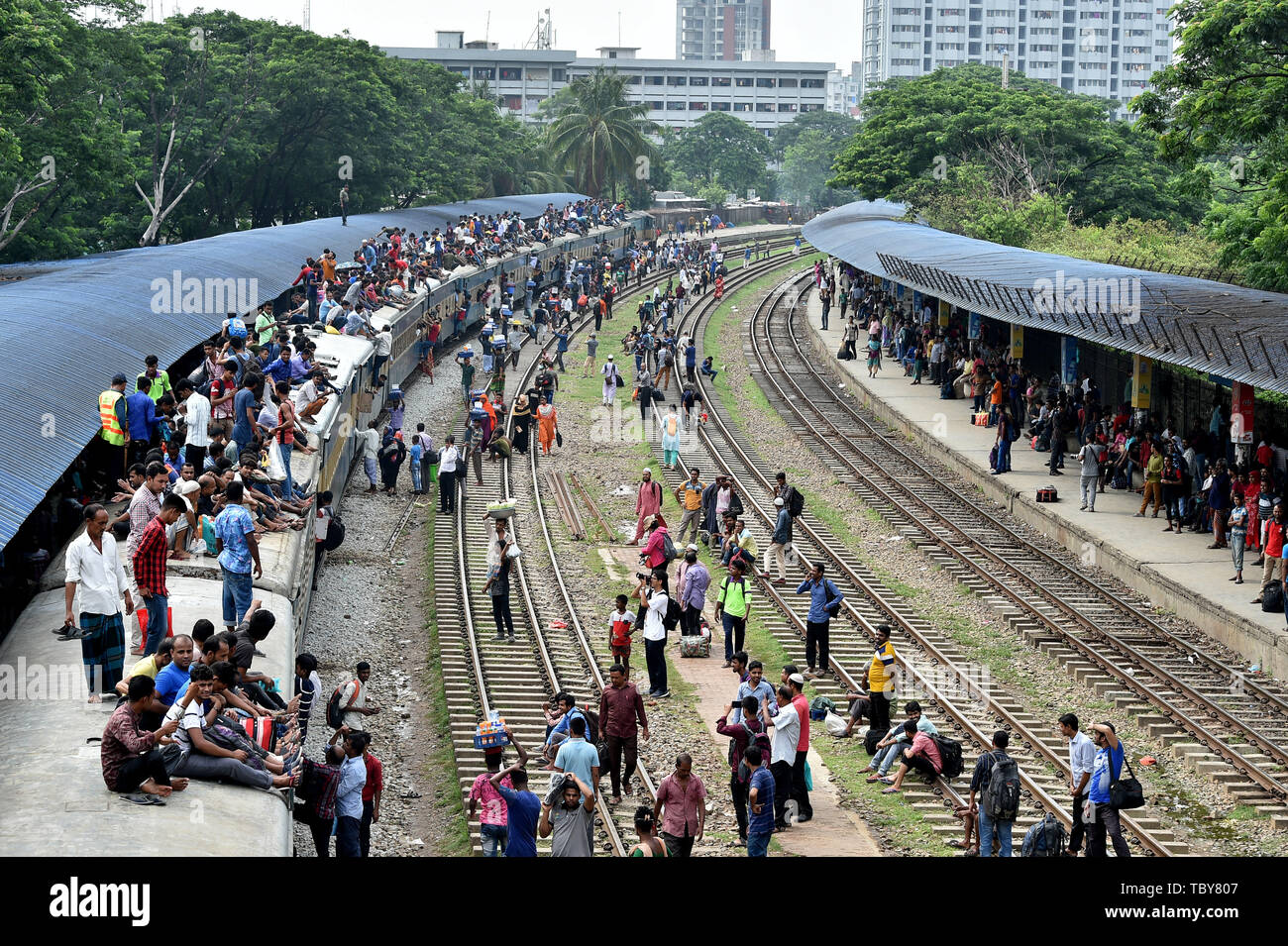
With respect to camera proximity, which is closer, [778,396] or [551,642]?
[551,642]

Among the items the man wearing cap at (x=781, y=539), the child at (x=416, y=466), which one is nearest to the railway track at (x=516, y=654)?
the child at (x=416, y=466)

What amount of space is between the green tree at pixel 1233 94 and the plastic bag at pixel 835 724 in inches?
590

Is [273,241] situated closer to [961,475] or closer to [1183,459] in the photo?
[961,475]

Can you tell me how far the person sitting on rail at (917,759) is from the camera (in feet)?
49.1

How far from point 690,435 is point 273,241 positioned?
1022cm

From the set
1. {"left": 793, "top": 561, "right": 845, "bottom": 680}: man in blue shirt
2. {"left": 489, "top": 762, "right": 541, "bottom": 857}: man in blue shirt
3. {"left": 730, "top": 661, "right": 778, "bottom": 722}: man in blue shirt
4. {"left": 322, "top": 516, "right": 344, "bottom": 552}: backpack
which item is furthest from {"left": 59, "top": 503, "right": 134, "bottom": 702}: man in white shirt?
{"left": 322, "top": 516, "right": 344, "bottom": 552}: backpack

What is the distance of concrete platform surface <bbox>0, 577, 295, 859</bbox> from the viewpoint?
8914mm

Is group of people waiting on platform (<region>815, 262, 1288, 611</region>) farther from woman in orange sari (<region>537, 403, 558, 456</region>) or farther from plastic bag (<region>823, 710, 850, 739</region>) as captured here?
woman in orange sari (<region>537, 403, 558, 456</region>)

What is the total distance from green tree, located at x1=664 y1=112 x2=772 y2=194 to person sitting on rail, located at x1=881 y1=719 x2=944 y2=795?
11196cm

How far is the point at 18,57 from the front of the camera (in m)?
29.3

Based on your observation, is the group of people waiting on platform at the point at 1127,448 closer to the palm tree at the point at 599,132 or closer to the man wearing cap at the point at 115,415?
the man wearing cap at the point at 115,415

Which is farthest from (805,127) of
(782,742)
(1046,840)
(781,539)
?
(1046,840)

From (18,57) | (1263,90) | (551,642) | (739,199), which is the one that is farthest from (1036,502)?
(739,199)

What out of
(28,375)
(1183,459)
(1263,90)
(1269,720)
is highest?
(1263,90)
